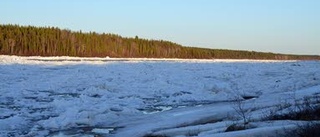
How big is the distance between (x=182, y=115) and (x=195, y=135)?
3.04 meters

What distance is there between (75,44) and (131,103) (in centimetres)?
4508

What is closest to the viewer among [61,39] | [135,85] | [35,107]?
[35,107]

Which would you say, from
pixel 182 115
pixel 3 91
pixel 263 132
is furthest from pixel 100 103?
pixel 263 132

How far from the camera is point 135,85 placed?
17516 mm

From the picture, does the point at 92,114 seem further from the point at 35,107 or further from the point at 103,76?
the point at 103,76

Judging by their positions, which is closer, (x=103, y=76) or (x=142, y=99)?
(x=142, y=99)

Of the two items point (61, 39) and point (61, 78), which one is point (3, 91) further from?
point (61, 39)

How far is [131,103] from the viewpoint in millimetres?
13141

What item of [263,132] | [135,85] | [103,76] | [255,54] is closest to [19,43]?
[103,76]

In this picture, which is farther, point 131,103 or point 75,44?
point 75,44

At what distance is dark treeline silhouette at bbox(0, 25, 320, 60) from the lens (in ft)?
165

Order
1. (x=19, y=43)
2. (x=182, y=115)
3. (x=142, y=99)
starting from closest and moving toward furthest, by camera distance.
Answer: (x=182, y=115), (x=142, y=99), (x=19, y=43)

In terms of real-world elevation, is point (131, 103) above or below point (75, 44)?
below

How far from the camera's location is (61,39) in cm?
5628
